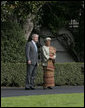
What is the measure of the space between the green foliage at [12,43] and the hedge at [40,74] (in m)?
0.64

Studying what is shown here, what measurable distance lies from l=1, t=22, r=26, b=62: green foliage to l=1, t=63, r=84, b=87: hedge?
25.1 inches

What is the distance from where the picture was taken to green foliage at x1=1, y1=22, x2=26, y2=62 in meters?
14.2

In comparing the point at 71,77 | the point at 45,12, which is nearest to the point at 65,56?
the point at 45,12

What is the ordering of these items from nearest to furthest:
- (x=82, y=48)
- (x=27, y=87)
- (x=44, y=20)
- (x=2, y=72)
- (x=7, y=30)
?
(x=82, y=48) < (x=27, y=87) < (x=2, y=72) < (x=7, y=30) < (x=44, y=20)

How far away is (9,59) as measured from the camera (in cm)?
1430

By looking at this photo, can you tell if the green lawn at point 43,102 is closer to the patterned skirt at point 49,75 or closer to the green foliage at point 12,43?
the patterned skirt at point 49,75

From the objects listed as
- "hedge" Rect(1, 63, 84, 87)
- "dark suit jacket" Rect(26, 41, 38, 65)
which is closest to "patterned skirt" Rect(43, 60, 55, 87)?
"dark suit jacket" Rect(26, 41, 38, 65)

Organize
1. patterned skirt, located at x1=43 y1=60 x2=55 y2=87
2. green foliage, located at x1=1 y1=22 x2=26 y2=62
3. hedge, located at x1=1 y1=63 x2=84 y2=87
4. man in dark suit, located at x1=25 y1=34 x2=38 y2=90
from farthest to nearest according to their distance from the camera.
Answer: green foliage, located at x1=1 y1=22 x2=26 y2=62 < hedge, located at x1=1 y1=63 x2=84 y2=87 < patterned skirt, located at x1=43 y1=60 x2=55 y2=87 < man in dark suit, located at x1=25 y1=34 x2=38 y2=90

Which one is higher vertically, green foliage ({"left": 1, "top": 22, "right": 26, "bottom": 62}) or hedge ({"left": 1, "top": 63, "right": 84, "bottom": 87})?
green foliage ({"left": 1, "top": 22, "right": 26, "bottom": 62})

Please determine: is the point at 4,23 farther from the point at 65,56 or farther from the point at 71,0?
the point at 71,0

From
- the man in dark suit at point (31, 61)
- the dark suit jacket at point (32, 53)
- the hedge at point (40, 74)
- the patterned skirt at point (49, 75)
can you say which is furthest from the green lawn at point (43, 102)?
the hedge at point (40, 74)

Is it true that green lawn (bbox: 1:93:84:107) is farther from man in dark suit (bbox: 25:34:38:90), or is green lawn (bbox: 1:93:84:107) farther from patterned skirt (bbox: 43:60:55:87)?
patterned skirt (bbox: 43:60:55:87)

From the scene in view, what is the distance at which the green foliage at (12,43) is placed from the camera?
46.6ft

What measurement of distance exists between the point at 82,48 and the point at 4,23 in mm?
11496
